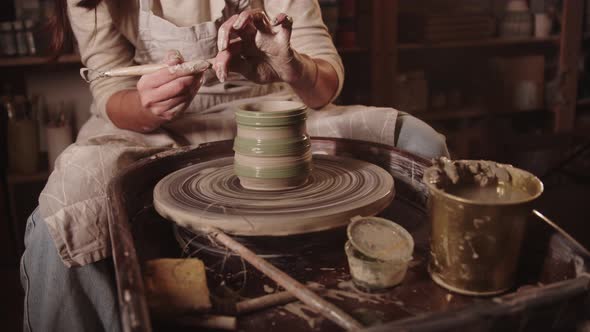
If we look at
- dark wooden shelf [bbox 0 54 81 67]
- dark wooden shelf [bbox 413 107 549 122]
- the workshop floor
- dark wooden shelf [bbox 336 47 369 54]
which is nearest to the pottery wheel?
the workshop floor

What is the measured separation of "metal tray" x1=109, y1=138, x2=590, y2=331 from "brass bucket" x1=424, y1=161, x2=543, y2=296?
0.02 metres

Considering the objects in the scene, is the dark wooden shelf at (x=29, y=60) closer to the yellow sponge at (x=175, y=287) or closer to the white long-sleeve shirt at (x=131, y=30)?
the white long-sleeve shirt at (x=131, y=30)

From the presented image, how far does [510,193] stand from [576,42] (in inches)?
103

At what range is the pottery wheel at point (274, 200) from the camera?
30.7 inches

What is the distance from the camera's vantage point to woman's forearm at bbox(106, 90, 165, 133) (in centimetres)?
122

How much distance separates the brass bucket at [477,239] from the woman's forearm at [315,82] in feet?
1.87

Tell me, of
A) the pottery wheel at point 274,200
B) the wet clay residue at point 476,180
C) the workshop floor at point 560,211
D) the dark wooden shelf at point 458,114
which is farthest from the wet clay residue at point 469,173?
the dark wooden shelf at point 458,114

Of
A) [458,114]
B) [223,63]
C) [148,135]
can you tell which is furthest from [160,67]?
[458,114]

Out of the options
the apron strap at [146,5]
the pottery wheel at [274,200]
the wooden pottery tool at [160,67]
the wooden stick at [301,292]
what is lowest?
the wooden stick at [301,292]

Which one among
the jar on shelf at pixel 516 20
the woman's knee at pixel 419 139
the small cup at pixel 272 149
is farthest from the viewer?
the jar on shelf at pixel 516 20

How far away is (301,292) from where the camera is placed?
0.65 metres

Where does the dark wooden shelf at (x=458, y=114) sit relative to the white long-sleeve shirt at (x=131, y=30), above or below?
below

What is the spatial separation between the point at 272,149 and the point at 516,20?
7.95 ft

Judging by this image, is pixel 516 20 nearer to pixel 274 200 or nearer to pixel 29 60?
pixel 29 60
